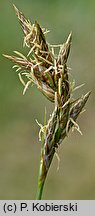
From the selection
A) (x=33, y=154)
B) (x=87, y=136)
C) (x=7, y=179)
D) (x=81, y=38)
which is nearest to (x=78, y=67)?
(x=81, y=38)

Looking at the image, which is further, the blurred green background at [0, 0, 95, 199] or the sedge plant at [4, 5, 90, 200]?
the blurred green background at [0, 0, 95, 199]

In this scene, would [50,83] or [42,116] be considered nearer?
[50,83]

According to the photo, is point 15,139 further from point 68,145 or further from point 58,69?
point 58,69

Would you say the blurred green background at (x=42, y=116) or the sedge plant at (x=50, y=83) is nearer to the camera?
the sedge plant at (x=50, y=83)
